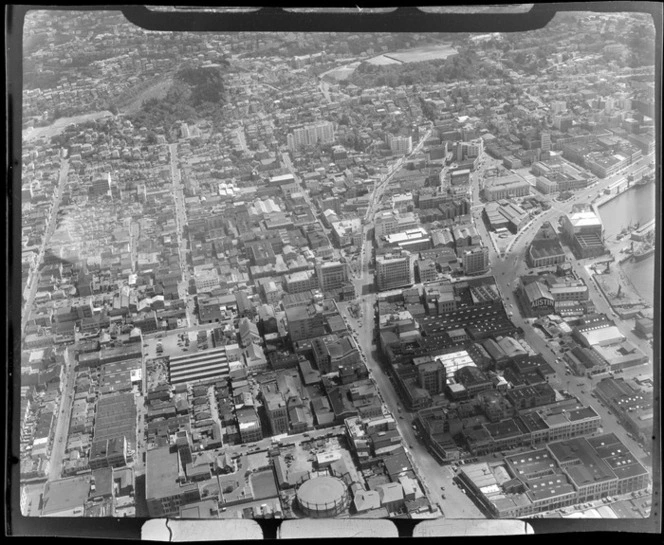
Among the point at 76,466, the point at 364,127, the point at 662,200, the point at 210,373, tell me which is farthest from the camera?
the point at 364,127

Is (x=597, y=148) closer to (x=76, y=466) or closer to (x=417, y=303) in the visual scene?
(x=417, y=303)

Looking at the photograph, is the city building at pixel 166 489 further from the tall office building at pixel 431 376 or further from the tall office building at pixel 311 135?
the tall office building at pixel 311 135

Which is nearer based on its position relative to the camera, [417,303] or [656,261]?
[656,261]

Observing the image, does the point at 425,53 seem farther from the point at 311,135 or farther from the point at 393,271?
the point at 393,271

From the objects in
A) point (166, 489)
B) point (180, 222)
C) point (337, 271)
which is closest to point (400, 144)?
point (337, 271)

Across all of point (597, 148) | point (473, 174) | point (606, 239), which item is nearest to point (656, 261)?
point (606, 239)

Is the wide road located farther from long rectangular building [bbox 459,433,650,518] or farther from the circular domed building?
the circular domed building
